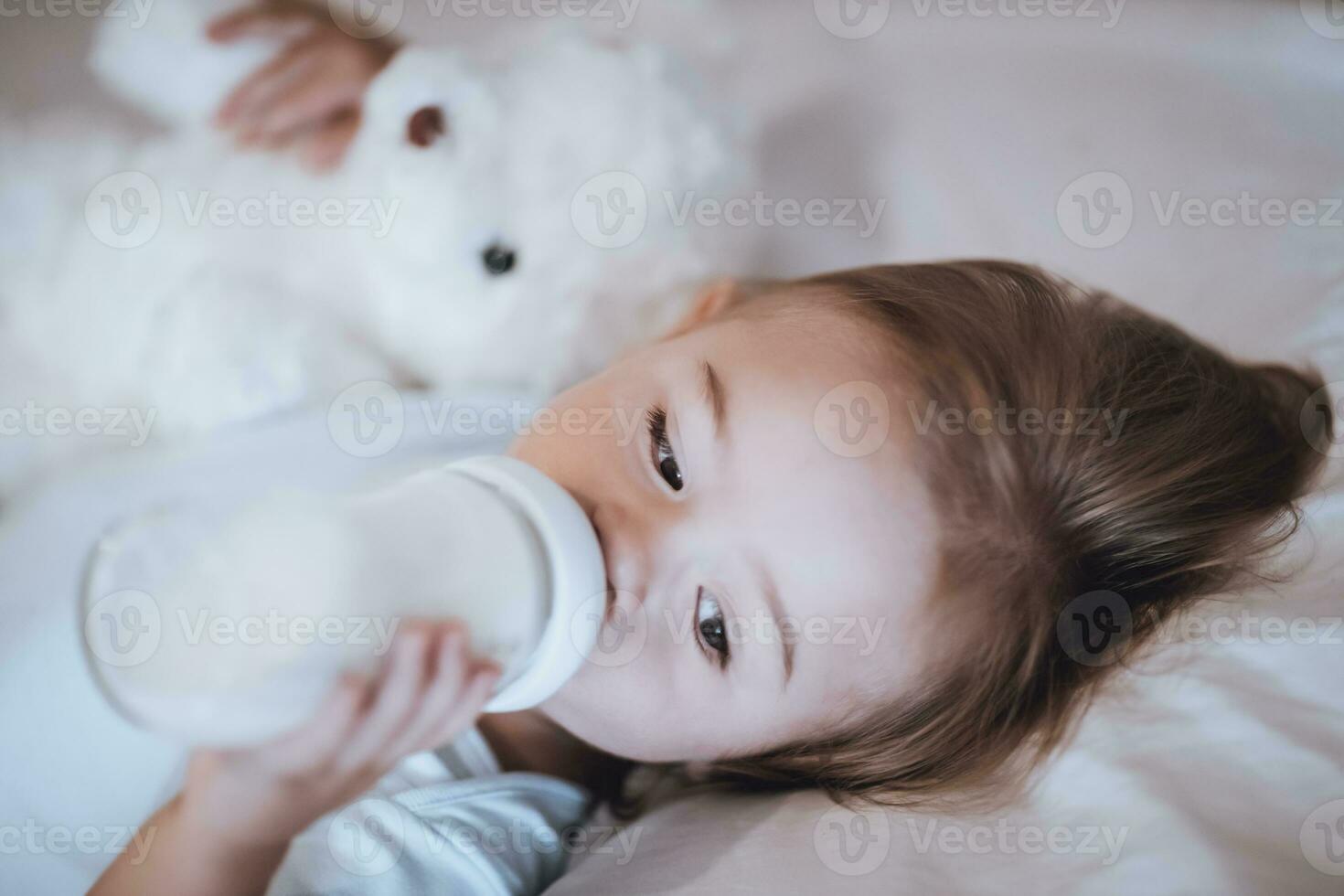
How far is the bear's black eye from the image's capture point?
3.63 feet

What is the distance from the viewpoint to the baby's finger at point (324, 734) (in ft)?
1.72

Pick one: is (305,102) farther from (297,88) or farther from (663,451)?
(663,451)

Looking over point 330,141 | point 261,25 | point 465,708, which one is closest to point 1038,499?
point 465,708

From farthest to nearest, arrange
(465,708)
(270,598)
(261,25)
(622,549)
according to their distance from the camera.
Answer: (261,25) < (622,549) < (465,708) < (270,598)

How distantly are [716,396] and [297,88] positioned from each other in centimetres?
81

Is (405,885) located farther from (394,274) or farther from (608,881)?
(394,274)

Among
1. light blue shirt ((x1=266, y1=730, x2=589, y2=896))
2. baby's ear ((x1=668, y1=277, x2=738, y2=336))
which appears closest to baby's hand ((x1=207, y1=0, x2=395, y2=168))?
baby's ear ((x1=668, y1=277, x2=738, y2=336))

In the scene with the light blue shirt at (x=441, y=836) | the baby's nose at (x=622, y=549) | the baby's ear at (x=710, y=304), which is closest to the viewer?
the baby's nose at (x=622, y=549)

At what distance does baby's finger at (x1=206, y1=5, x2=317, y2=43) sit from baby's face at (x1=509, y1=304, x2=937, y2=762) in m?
0.75

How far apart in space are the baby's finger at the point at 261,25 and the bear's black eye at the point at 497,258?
0.43 meters

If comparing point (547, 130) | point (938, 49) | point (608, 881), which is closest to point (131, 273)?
point (547, 130)

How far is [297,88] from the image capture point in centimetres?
123

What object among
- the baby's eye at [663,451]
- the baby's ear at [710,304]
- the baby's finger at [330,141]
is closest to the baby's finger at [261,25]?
the baby's finger at [330,141]

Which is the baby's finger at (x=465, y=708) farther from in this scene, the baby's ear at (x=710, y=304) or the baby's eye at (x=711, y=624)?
the baby's ear at (x=710, y=304)
